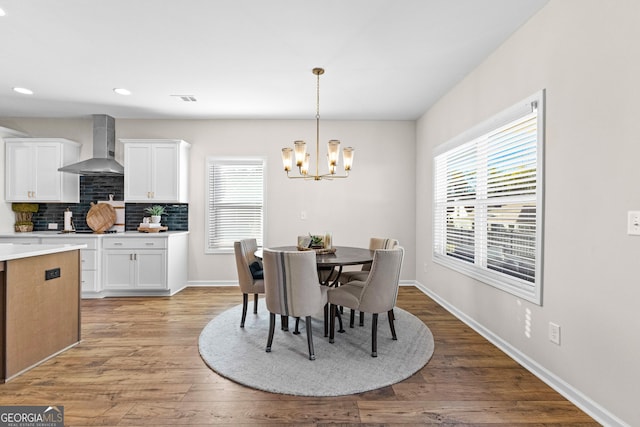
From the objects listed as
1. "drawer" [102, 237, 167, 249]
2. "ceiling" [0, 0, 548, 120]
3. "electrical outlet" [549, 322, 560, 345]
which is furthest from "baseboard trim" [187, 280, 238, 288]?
"electrical outlet" [549, 322, 560, 345]

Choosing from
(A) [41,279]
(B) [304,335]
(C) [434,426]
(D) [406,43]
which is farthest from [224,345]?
(D) [406,43]

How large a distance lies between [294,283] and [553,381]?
1941 mm

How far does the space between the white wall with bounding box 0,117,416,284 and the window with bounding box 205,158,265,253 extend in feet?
0.54

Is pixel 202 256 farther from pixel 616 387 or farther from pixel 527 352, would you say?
pixel 616 387

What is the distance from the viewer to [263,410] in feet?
6.62

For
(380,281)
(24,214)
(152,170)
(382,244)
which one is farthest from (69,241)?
(380,281)

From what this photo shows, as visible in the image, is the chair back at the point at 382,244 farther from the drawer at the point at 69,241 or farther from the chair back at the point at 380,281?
the drawer at the point at 69,241

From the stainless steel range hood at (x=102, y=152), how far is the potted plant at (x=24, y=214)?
35.2 inches

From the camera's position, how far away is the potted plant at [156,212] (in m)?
5.04

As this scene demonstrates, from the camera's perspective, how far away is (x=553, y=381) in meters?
2.27

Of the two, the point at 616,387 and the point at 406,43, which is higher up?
the point at 406,43

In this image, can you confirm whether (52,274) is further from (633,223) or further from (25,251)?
(633,223)

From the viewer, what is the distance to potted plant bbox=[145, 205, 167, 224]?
5.04 m

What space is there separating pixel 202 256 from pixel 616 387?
16.4ft
